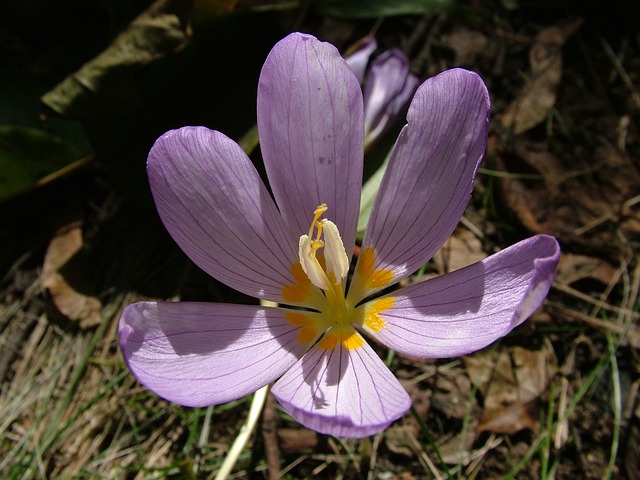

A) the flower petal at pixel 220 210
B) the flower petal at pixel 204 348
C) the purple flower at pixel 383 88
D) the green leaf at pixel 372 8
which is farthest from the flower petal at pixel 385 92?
the flower petal at pixel 204 348

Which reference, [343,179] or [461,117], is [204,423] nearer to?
[343,179]

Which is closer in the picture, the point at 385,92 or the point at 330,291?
the point at 330,291

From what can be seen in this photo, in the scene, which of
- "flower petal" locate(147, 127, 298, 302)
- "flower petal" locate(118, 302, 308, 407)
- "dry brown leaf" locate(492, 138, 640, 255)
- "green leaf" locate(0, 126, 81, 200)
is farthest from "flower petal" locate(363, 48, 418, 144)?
"green leaf" locate(0, 126, 81, 200)

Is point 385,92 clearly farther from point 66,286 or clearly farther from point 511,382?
point 66,286

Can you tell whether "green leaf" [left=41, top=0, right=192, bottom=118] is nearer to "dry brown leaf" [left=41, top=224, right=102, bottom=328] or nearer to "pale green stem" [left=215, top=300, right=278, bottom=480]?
"dry brown leaf" [left=41, top=224, right=102, bottom=328]

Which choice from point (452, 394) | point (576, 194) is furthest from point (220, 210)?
point (576, 194)

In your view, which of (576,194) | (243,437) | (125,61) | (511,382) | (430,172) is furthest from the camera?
(576,194)

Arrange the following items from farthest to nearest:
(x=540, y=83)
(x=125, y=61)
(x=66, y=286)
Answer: (x=540, y=83), (x=66, y=286), (x=125, y=61)
